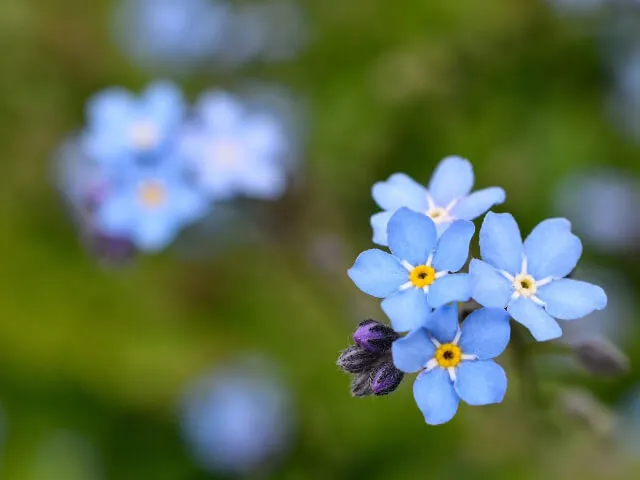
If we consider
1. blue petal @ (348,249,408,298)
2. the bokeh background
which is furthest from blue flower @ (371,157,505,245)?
the bokeh background

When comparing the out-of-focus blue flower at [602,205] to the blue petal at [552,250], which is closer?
the blue petal at [552,250]

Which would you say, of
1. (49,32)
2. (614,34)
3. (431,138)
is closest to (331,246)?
(431,138)

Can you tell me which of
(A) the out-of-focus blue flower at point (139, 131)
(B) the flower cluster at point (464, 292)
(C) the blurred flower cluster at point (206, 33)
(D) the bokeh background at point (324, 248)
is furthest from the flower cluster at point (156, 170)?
(C) the blurred flower cluster at point (206, 33)

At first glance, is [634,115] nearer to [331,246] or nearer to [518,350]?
[331,246]

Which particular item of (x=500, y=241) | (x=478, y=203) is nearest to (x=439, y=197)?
(x=478, y=203)

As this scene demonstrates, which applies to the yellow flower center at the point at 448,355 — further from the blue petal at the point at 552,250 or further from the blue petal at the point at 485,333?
the blue petal at the point at 552,250

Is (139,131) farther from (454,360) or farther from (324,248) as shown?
(454,360)

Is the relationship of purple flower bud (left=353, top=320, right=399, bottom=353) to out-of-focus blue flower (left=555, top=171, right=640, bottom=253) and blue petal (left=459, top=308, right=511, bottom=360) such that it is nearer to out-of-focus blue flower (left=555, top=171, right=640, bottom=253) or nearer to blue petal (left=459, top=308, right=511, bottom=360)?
blue petal (left=459, top=308, right=511, bottom=360)
